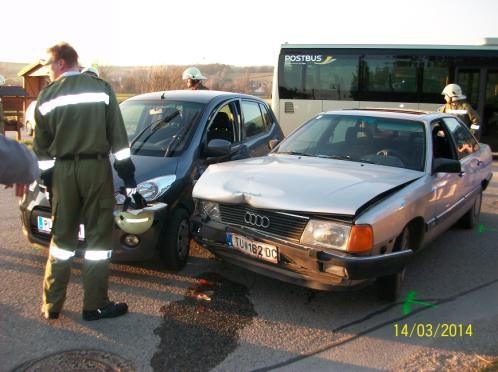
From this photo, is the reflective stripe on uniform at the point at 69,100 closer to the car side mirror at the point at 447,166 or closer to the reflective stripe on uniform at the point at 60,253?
the reflective stripe on uniform at the point at 60,253

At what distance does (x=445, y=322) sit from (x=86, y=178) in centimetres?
298

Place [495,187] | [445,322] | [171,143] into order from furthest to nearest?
[495,187] < [171,143] < [445,322]

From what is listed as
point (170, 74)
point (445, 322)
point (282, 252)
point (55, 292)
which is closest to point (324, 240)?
point (282, 252)

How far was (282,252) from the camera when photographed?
3.89 meters

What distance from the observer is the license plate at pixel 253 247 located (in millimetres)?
3953

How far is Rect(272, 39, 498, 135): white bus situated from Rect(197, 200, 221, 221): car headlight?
449 inches

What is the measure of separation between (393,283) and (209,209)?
5.53 ft

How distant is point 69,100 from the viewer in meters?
3.65

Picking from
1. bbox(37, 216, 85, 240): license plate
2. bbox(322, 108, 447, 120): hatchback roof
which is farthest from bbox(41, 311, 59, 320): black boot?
bbox(322, 108, 447, 120): hatchback roof

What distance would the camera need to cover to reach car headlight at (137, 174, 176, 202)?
470 cm

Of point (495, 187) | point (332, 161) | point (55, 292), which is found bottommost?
point (495, 187)

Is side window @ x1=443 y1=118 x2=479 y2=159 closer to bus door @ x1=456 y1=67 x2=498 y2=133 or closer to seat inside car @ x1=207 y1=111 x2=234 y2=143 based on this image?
seat inside car @ x1=207 y1=111 x2=234 y2=143

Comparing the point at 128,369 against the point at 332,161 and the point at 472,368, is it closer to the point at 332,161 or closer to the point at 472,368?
the point at 472,368

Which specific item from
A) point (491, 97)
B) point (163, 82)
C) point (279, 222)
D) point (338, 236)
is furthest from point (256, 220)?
point (163, 82)
